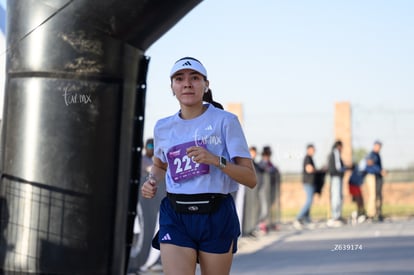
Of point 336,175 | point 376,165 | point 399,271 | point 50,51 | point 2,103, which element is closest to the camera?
point 50,51

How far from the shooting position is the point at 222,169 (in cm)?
568

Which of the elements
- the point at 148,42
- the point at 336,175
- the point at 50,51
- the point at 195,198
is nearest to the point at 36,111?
the point at 50,51

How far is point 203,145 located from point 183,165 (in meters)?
0.16

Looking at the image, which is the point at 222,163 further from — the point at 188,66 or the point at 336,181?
the point at 336,181

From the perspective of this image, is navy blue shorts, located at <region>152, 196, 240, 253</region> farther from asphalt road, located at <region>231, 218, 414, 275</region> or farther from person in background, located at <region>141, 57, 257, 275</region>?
asphalt road, located at <region>231, 218, 414, 275</region>

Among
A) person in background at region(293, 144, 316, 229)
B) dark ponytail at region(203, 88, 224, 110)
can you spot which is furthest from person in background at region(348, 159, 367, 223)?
dark ponytail at region(203, 88, 224, 110)

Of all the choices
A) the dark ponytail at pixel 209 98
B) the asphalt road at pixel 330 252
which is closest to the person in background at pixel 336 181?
the asphalt road at pixel 330 252

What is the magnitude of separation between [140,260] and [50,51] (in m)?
4.94

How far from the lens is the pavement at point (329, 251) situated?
11.8 meters

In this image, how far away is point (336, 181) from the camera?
Answer: 21.9 metres

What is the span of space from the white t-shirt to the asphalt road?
552 cm

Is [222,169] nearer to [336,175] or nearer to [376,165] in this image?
[336,175]

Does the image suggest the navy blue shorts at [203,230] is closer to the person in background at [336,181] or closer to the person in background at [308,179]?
the person in background at [308,179]

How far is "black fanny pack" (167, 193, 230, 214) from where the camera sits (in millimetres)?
5824
